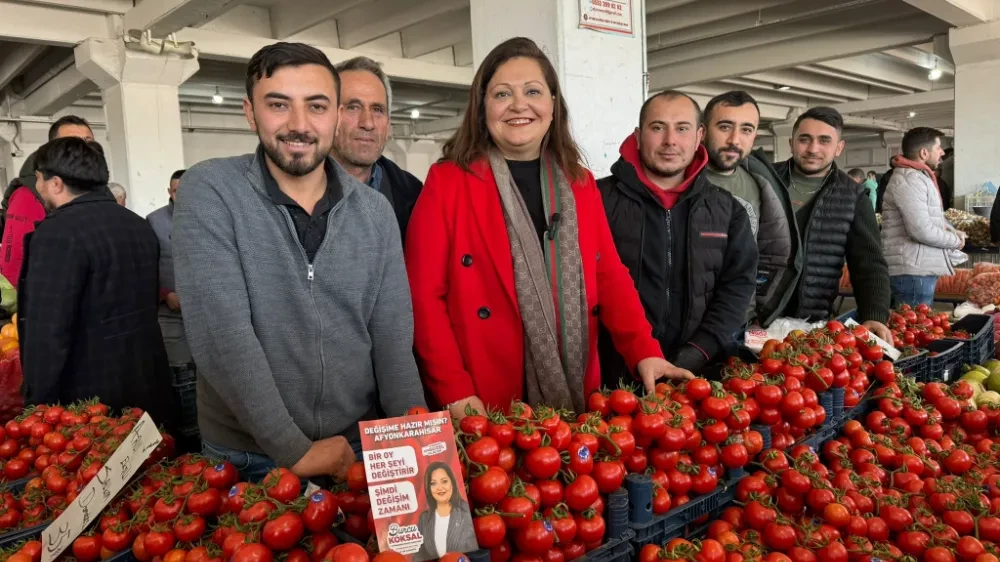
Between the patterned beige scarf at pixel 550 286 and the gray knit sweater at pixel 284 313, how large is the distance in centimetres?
37

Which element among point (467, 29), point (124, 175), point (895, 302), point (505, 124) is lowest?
point (895, 302)

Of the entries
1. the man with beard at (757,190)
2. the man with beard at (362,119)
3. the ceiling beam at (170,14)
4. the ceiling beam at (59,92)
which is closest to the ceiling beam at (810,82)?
the ceiling beam at (170,14)

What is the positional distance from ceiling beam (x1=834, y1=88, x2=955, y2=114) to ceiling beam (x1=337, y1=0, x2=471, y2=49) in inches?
491

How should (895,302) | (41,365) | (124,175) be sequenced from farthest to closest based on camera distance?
(124,175) < (895,302) < (41,365)

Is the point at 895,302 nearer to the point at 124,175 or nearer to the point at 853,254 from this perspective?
the point at 853,254

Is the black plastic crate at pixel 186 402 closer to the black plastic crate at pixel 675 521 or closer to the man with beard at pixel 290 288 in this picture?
the man with beard at pixel 290 288

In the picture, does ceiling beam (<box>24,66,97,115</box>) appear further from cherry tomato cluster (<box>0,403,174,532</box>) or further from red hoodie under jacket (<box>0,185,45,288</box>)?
cherry tomato cluster (<box>0,403,174,532</box>)

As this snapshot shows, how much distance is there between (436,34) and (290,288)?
8.10 metres

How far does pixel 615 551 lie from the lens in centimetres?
133

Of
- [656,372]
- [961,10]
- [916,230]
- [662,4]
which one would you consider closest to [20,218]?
[656,372]

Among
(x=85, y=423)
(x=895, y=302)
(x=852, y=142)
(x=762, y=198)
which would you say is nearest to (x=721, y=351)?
(x=762, y=198)

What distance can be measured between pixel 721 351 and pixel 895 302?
8.95ft

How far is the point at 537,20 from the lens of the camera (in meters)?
3.24

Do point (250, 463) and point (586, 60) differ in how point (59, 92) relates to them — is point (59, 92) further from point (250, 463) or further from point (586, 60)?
point (250, 463)
